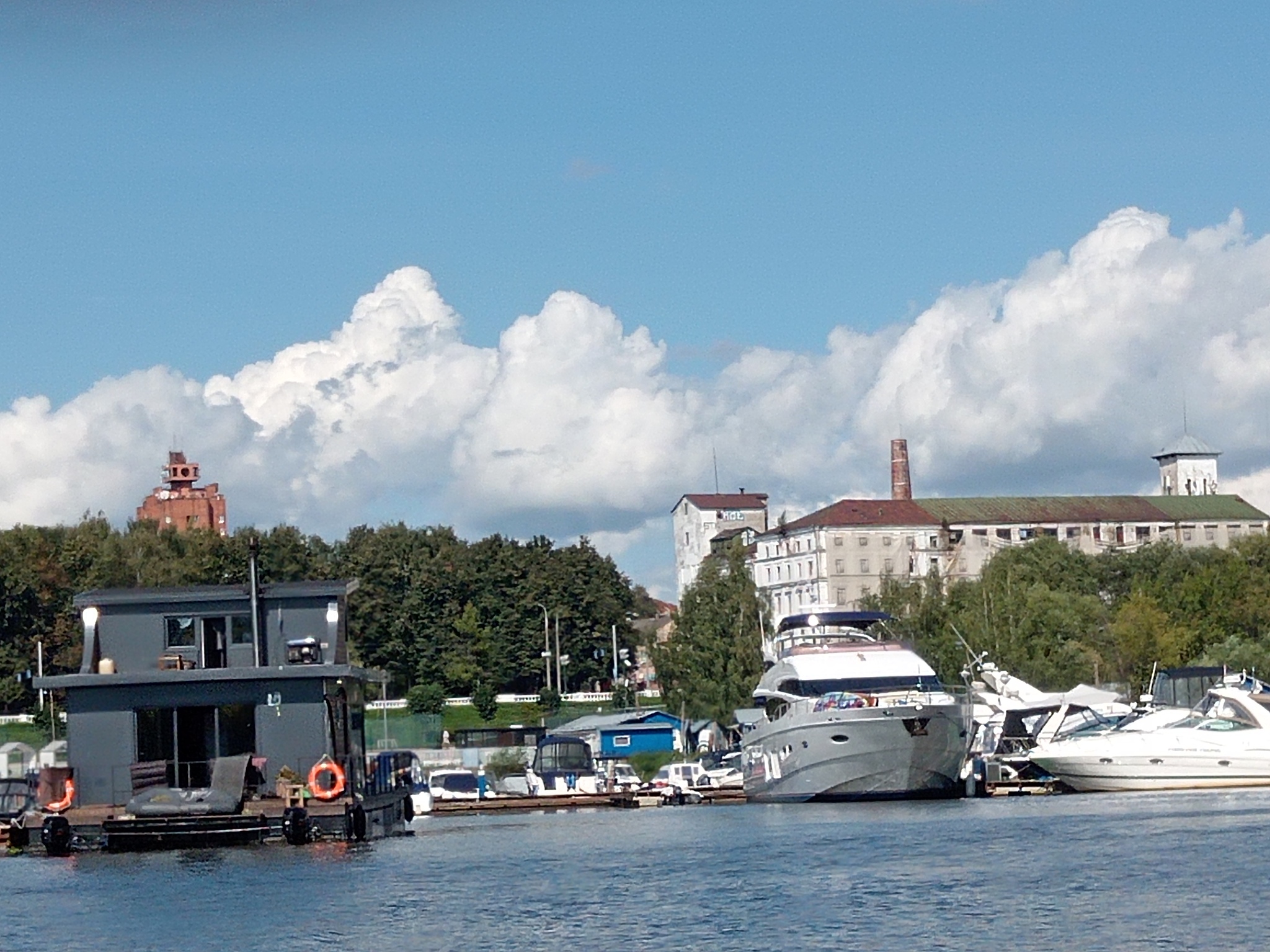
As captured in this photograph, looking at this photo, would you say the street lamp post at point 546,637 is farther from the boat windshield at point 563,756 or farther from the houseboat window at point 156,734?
the houseboat window at point 156,734

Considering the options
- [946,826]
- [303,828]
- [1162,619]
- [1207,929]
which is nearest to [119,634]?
[303,828]

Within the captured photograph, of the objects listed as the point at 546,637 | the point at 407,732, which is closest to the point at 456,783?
the point at 407,732

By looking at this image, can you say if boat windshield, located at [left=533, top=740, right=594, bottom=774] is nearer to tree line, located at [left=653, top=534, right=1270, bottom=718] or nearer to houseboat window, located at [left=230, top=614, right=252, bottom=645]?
tree line, located at [left=653, top=534, right=1270, bottom=718]

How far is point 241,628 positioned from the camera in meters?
49.6

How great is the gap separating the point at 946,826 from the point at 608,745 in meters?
62.6

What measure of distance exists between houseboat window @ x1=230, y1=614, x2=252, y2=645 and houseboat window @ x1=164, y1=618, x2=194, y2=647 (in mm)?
952

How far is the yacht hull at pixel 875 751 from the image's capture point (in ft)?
197

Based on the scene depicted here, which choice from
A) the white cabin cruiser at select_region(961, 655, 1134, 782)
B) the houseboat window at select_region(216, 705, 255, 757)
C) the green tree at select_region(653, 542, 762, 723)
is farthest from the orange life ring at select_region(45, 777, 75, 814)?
the green tree at select_region(653, 542, 762, 723)

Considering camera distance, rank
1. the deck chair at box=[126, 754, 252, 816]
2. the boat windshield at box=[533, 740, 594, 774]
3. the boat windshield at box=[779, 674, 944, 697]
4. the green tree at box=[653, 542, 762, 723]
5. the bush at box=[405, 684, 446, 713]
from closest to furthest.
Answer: the deck chair at box=[126, 754, 252, 816], the boat windshield at box=[779, 674, 944, 697], the boat windshield at box=[533, 740, 594, 774], the green tree at box=[653, 542, 762, 723], the bush at box=[405, 684, 446, 713]

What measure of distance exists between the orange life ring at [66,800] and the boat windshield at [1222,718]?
110 feet

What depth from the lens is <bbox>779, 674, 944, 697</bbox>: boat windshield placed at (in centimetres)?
6425

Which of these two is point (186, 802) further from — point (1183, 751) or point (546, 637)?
point (546, 637)

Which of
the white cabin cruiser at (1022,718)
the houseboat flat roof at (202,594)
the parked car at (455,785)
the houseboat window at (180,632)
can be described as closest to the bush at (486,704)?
the white cabin cruiser at (1022,718)

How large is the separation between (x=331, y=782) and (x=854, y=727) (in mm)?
19265
